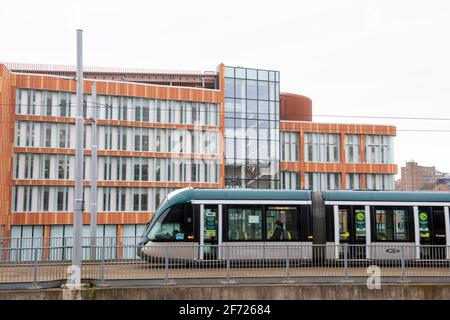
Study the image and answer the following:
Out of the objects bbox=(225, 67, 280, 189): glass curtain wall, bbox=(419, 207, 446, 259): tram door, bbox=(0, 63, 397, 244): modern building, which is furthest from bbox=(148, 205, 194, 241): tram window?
bbox=(225, 67, 280, 189): glass curtain wall

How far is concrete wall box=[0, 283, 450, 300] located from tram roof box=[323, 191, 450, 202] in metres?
5.56

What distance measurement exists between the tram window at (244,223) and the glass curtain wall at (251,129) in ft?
115

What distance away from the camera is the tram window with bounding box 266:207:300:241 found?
18438mm

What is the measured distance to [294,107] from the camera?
6406cm

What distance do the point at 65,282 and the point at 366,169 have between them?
50696 millimetres

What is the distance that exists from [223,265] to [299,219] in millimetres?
4748

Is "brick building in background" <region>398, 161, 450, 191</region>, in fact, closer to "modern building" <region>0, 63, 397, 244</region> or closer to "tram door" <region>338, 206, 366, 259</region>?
"modern building" <region>0, 63, 397, 244</region>

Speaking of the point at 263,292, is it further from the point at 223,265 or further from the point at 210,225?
the point at 210,225

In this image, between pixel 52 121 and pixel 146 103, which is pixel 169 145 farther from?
pixel 52 121

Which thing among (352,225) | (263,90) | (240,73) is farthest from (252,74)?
(352,225)

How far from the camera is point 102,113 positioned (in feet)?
165

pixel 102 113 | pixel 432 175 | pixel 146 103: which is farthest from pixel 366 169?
pixel 432 175

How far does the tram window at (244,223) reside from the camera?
18234mm

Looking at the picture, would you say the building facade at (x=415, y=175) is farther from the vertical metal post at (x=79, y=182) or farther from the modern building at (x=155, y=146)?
the vertical metal post at (x=79, y=182)
